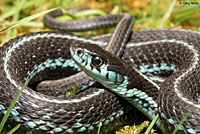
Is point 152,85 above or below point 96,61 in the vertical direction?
below

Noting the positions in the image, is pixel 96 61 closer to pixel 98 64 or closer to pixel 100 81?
pixel 98 64

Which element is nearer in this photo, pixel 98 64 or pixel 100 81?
pixel 98 64

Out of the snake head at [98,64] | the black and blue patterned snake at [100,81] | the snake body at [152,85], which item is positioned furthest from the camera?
the snake head at [98,64]

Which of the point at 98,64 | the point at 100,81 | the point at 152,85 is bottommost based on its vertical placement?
the point at 152,85

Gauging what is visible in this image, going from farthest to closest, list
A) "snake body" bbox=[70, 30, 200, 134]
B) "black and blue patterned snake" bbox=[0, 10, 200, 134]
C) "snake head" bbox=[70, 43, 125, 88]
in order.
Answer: "snake head" bbox=[70, 43, 125, 88], "black and blue patterned snake" bbox=[0, 10, 200, 134], "snake body" bbox=[70, 30, 200, 134]

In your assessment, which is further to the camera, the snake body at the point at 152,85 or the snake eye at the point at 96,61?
the snake eye at the point at 96,61

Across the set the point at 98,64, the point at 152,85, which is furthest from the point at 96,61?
the point at 152,85

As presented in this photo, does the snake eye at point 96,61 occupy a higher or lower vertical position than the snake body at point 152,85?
higher

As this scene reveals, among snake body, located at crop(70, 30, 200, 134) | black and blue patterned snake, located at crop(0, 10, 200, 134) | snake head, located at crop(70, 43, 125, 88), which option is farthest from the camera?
snake head, located at crop(70, 43, 125, 88)

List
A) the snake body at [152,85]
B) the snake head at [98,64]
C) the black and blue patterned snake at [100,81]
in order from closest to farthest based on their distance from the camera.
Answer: the snake body at [152,85]
the black and blue patterned snake at [100,81]
the snake head at [98,64]
